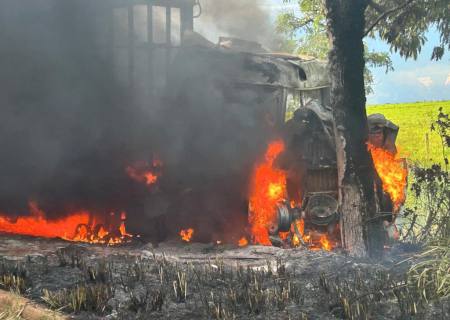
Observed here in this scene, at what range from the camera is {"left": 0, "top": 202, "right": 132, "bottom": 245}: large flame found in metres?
12.1

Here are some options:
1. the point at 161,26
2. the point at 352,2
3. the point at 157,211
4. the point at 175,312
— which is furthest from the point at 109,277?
the point at 161,26

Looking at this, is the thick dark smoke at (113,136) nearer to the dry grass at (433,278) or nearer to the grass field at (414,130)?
the dry grass at (433,278)

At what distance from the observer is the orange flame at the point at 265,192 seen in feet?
39.3

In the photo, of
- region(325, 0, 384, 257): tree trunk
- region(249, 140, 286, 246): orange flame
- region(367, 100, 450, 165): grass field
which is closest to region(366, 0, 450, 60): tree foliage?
region(325, 0, 384, 257): tree trunk

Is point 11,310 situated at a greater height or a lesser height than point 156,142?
lesser

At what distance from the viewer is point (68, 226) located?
40.8 feet

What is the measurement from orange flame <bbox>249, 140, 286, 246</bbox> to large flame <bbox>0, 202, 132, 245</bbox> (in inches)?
104

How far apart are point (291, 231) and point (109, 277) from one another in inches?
200

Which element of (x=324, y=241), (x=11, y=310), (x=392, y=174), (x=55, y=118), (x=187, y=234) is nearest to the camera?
(x=11, y=310)

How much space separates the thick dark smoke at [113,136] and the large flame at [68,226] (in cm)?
16

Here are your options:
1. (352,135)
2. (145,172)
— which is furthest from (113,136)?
(352,135)

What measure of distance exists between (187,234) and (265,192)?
1846 millimetres

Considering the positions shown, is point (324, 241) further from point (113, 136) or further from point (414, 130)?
point (414, 130)

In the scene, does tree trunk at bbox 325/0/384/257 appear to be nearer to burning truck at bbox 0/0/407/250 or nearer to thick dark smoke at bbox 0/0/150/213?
burning truck at bbox 0/0/407/250
